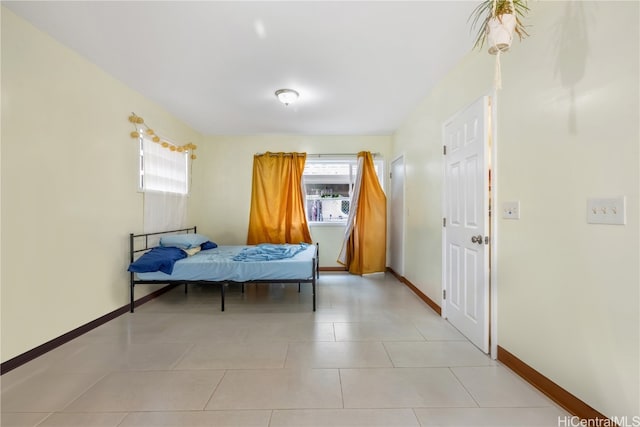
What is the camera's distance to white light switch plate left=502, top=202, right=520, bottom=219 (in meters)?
1.84

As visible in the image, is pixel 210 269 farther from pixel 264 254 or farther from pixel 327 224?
pixel 327 224

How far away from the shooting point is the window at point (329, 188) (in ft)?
16.4

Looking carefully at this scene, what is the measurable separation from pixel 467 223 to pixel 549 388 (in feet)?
3.95

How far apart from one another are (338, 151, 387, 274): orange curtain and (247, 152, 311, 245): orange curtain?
2.82 ft

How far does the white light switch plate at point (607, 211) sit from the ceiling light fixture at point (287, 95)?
106 inches

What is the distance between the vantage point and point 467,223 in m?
2.37

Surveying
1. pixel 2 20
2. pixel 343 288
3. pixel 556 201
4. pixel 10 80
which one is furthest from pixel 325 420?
pixel 2 20

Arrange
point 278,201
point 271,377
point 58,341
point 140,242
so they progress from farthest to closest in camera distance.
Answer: point 278,201, point 140,242, point 58,341, point 271,377

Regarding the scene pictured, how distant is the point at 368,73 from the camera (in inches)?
106

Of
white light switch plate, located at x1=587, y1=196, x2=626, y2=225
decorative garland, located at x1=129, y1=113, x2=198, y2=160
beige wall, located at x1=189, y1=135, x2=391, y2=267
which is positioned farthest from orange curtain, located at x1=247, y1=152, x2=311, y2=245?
white light switch plate, located at x1=587, y1=196, x2=626, y2=225

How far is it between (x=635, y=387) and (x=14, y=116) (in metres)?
3.90

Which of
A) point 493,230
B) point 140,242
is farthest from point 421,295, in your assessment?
point 140,242

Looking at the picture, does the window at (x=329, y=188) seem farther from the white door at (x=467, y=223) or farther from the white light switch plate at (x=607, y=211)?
the white light switch plate at (x=607, y=211)

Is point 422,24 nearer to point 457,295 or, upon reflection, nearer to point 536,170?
point 536,170
